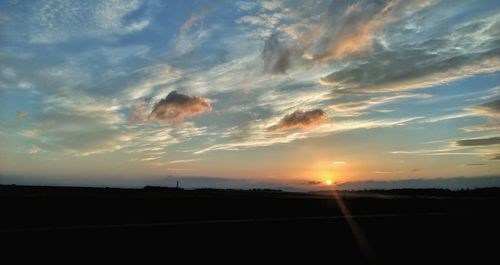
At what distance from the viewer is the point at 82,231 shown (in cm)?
1109

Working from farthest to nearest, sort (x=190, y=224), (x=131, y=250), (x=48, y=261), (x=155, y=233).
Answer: (x=190, y=224)
(x=155, y=233)
(x=131, y=250)
(x=48, y=261)

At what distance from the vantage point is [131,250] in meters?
9.83

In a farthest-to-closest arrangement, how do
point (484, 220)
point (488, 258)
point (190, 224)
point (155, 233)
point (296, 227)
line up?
1. point (484, 220)
2. point (296, 227)
3. point (190, 224)
4. point (155, 233)
5. point (488, 258)

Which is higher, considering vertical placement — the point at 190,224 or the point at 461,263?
the point at 190,224

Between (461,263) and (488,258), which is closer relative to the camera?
(461,263)

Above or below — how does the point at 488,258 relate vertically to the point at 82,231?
below

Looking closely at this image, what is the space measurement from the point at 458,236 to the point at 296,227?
606 centimetres

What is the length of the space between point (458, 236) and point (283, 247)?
7682mm

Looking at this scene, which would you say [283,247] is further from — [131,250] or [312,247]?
[131,250]

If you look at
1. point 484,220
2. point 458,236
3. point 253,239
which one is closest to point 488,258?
point 458,236

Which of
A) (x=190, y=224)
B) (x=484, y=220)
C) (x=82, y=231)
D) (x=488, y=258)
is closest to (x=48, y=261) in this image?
(x=82, y=231)

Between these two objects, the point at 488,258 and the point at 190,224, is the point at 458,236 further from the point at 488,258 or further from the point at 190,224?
the point at 190,224

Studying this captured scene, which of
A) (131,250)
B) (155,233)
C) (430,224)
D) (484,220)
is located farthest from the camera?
(484,220)

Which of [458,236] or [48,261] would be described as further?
[458,236]
